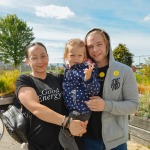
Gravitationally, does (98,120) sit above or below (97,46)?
below

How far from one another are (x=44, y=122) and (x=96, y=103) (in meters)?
0.44

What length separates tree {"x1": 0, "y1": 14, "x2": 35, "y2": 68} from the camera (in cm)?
3103

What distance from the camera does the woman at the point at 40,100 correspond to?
6.50ft

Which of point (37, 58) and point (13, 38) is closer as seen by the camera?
point (37, 58)

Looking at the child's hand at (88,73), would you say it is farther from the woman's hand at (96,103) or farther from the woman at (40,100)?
the woman at (40,100)

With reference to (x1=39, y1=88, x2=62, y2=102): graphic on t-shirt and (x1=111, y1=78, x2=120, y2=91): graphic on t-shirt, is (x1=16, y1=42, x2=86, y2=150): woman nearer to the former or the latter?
(x1=39, y1=88, x2=62, y2=102): graphic on t-shirt

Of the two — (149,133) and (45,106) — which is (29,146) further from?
(149,133)

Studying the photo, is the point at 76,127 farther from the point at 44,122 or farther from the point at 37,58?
the point at 37,58

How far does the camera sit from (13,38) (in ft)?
102

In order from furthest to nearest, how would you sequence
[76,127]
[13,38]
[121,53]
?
[13,38] → [121,53] → [76,127]

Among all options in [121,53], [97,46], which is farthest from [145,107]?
[121,53]

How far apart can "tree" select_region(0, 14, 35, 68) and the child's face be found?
1135 inches

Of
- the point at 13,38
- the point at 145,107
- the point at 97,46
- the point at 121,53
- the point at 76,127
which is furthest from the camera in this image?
the point at 13,38

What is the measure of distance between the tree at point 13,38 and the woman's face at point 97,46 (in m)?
28.9
